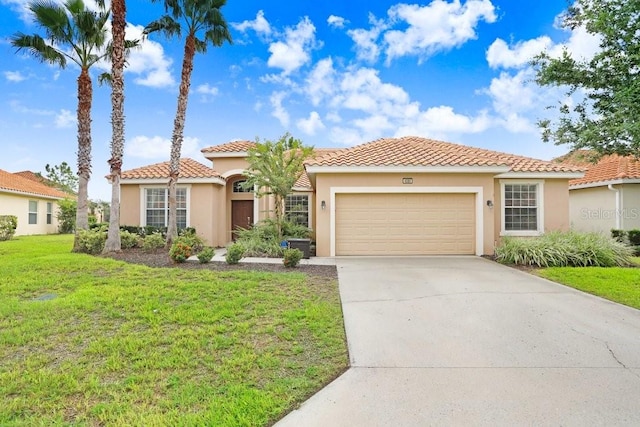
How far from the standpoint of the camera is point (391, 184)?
1223 cm

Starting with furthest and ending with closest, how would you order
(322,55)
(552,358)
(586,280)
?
(322,55) < (586,280) < (552,358)

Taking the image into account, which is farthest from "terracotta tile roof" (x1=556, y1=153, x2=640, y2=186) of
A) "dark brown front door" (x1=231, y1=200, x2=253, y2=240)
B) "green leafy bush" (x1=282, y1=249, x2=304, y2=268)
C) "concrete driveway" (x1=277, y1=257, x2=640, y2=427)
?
"dark brown front door" (x1=231, y1=200, x2=253, y2=240)

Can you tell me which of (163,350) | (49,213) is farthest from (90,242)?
(49,213)

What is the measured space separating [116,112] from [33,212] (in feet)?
59.4

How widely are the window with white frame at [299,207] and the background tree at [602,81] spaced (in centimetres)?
1153

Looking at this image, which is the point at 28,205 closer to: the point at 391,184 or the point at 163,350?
the point at 391,184

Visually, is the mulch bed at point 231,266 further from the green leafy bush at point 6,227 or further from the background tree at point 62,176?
the background tree at point 62,176

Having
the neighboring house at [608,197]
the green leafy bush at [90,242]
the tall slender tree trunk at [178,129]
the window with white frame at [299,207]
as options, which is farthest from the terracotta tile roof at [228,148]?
the neighboring house at [608,197]

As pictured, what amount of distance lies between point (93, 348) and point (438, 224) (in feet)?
36.3

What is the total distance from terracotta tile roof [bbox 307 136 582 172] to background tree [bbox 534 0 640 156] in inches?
191

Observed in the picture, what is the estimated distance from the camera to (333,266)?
10.1m

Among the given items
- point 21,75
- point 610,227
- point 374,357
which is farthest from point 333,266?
point 21,75

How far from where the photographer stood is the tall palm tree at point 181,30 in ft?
42.7

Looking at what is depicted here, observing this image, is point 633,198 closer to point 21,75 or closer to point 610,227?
point 610,227
